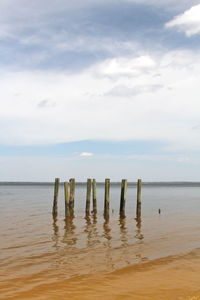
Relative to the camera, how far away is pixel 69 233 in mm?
17047

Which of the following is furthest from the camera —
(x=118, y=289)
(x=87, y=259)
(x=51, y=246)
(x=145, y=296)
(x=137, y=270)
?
(x=51, y=246)

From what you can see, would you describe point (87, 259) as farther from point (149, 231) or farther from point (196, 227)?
point (196, 227)

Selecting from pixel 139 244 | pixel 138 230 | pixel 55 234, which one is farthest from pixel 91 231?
pixel 139 244

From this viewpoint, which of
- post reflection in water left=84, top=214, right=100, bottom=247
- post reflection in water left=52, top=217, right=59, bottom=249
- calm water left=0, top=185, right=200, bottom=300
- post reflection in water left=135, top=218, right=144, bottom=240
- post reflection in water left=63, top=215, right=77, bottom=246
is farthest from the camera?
post reflection in water left=135, top=218, right=144, bottom=240

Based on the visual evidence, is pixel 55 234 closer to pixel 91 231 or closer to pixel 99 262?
pixel 91 231

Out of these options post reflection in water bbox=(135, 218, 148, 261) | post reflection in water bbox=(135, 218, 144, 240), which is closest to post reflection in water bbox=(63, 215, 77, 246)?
post reflection in water bbox=(135, 218, 148, 261)

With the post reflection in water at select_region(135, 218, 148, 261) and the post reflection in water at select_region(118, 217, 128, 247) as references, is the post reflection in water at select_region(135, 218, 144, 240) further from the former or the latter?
the post reflection in water at select_region(118, 217, 128, 247)

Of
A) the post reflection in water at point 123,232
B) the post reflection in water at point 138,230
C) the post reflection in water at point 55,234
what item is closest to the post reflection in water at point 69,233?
the post reflection in water at point 55,234

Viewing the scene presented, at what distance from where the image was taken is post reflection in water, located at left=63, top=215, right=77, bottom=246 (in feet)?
48.5

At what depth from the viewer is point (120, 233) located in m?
17.0

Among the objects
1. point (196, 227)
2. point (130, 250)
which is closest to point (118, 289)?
point (130, 250)

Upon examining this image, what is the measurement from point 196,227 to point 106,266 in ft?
32.4

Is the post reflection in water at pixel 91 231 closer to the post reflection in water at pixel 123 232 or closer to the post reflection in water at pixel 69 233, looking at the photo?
the post reflection in water at pixel 69 233

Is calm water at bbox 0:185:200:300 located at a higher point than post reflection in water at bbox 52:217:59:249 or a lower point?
higher
